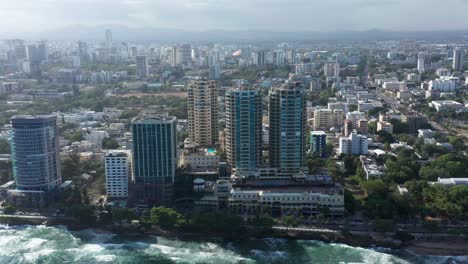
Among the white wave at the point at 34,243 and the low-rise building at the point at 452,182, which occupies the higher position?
the low-rise building at the point at 452,182

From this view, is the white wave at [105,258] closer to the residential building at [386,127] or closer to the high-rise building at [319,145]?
the high-rise building at [319,145]

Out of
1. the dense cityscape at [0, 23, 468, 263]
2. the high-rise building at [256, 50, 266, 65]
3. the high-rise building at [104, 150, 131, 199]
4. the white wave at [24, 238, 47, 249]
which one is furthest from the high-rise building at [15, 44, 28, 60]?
the white wave at [24, 238, 47, 249]

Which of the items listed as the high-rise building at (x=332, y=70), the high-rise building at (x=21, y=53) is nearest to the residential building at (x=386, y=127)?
the high-rise building at (x=332, y=70)

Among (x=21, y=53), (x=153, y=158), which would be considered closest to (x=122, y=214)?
(x=153, y=158)

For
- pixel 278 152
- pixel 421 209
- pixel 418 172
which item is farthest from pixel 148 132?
pixel 418 172

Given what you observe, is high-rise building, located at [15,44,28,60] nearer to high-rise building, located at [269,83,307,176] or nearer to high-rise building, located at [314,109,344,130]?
high-rise building, located at [314,109,344,130]
